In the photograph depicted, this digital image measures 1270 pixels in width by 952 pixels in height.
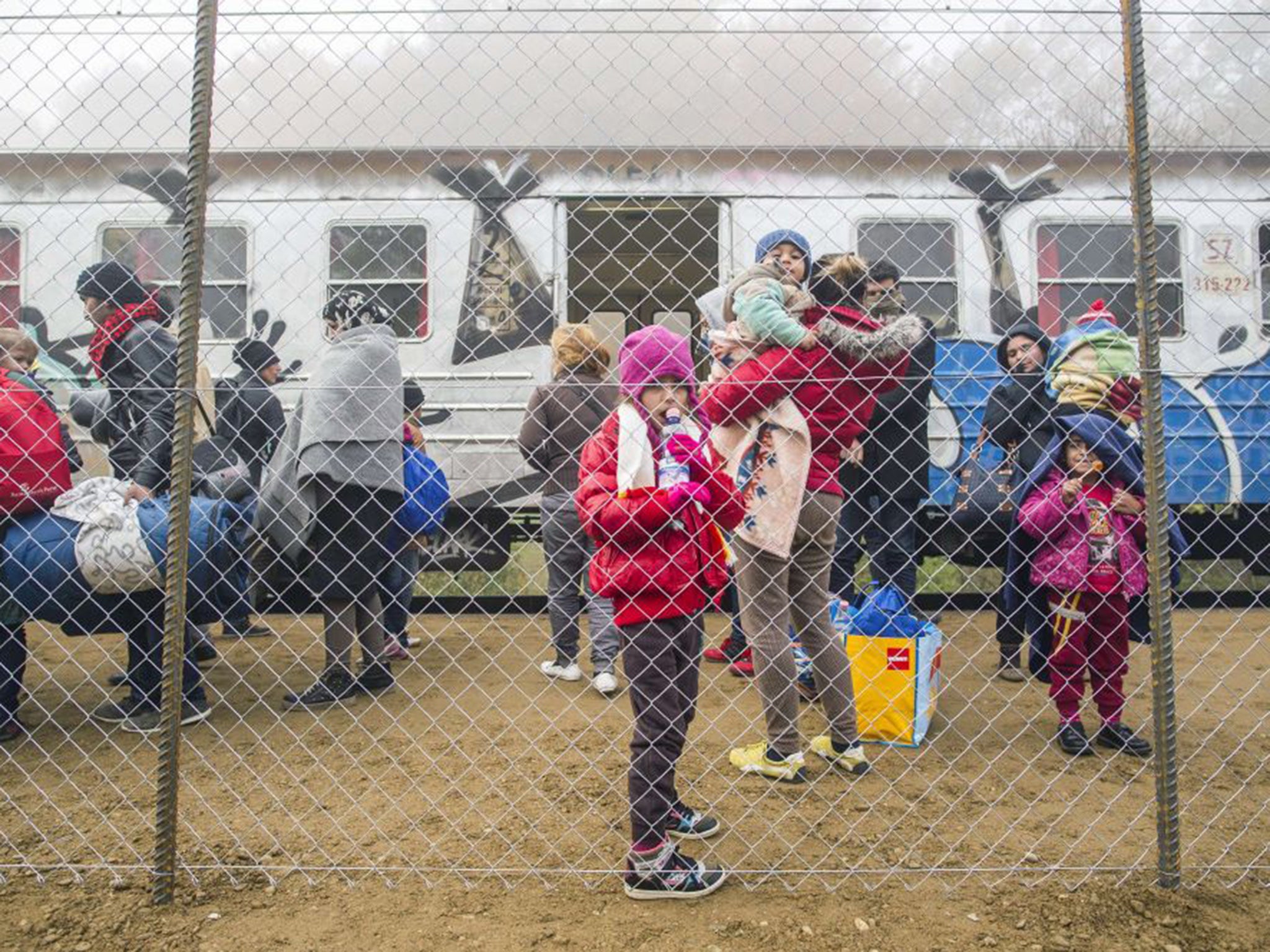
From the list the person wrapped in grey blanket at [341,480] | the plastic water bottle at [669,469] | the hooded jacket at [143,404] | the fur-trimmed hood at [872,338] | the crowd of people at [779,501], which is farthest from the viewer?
the person wrapped in grey blanket at [341,480]

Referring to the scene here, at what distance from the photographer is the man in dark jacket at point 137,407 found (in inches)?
156

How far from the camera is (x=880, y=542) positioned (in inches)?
210

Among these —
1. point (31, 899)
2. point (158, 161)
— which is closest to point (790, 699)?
point (31, 899)

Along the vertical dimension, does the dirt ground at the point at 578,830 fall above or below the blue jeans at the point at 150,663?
below

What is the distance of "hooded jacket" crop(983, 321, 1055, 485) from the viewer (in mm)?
4496

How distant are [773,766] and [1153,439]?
166 cm

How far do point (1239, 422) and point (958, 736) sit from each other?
14.5 ft

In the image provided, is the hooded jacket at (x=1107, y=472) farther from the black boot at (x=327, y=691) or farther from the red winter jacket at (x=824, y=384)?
the black boot at (x=327, y=691)

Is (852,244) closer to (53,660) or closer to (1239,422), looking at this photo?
(1239,422)

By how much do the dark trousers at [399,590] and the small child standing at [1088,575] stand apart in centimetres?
305

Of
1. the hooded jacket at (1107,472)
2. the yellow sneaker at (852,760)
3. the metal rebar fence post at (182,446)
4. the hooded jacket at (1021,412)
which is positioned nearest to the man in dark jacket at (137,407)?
the metal rebar fence post at (182,446)

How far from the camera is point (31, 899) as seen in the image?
105 inches

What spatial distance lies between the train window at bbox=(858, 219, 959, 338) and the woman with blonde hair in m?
3.04

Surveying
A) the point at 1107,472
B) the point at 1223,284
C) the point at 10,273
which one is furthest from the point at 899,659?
the point at 10,273
